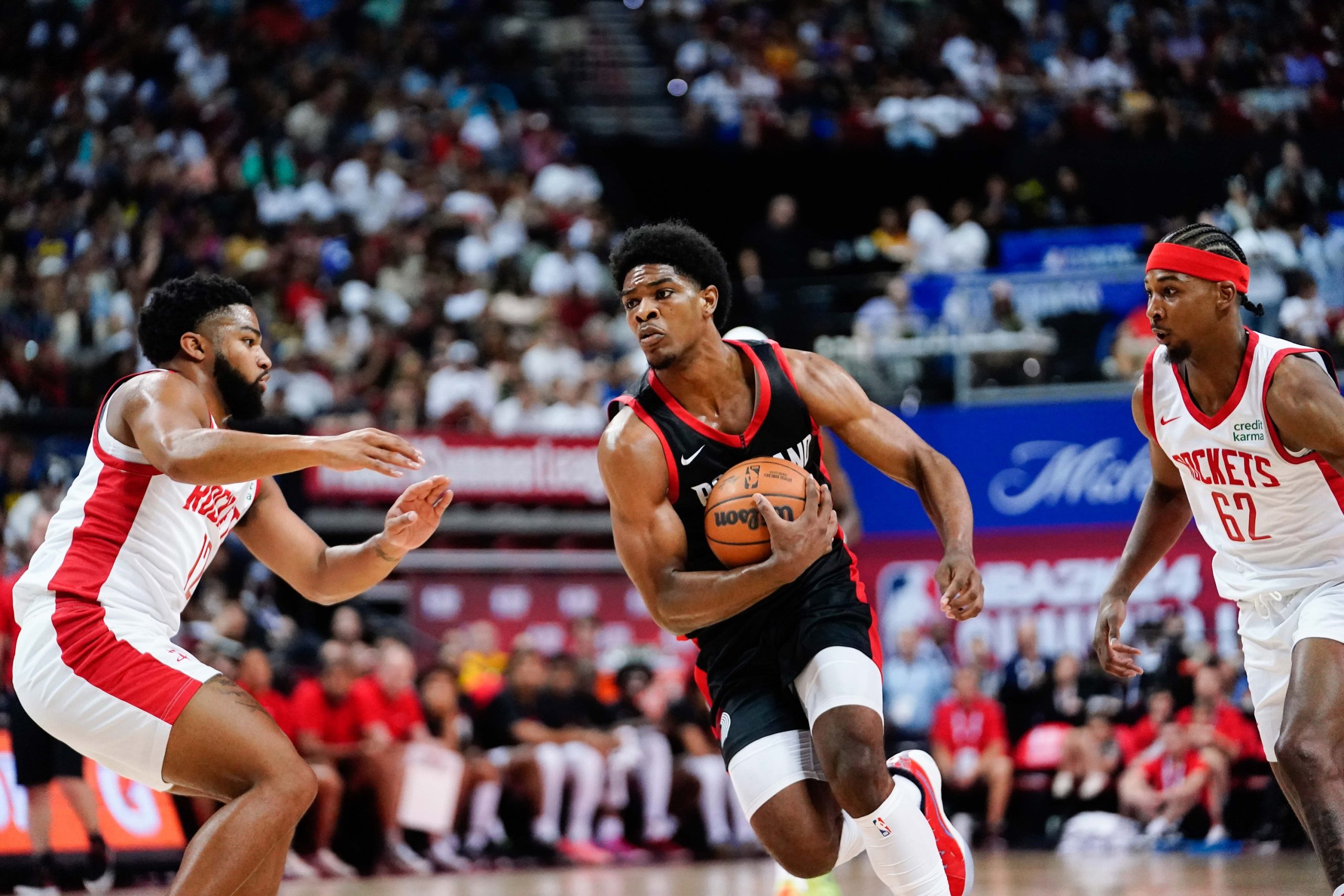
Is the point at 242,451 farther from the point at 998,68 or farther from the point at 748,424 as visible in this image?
the point at 998,68

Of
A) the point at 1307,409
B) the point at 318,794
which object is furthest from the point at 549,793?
the point at 1307,409

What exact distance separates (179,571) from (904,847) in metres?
2.54

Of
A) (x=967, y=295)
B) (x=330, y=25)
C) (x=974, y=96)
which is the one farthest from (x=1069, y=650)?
(x=330, y=25)

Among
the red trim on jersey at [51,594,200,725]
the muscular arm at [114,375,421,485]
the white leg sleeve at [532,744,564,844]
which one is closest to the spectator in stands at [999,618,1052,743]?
the white leg sleeve at [532,744,564,844]

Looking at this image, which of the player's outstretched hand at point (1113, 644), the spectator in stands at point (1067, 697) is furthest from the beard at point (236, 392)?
the spectator in stands at point (1067, 697)

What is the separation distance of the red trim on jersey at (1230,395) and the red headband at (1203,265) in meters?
0.20

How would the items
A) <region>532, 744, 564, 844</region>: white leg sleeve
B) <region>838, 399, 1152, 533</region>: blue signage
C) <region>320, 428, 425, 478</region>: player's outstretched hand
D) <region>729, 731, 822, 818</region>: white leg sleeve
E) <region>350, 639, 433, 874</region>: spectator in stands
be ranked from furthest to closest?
1. <region>838, 399, 1152, 533</region>: blue signage
2. <region>532, 744, 564, 844</region>: white leg sleeve
3. <region>350, 639, 433, 874</region>: spectator in stands
4. <region>729, 731, 822, 818</region>: white leg sleeve
5. <region>320, 428, 425, 478</region>: player's outstretched hand

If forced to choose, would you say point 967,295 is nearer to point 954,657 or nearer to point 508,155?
point 954,657

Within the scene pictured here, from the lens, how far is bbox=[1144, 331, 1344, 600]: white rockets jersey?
5.34 meters

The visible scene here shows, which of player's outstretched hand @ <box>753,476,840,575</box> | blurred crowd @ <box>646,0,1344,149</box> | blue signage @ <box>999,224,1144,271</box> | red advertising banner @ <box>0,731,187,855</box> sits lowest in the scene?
red advertising banner @ <box>0,731,187,855</box>

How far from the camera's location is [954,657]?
48.4 ft

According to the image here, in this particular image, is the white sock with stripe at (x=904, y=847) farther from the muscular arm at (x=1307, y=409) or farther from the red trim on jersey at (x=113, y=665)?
the red trim on jersey at (x=113, y=665)

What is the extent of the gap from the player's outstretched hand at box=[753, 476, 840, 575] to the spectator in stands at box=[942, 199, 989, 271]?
12.2 metres

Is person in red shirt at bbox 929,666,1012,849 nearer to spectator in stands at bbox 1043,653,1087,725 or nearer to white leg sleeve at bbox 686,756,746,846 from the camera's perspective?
spectator in stands at bbox 1043,653,1087,725
